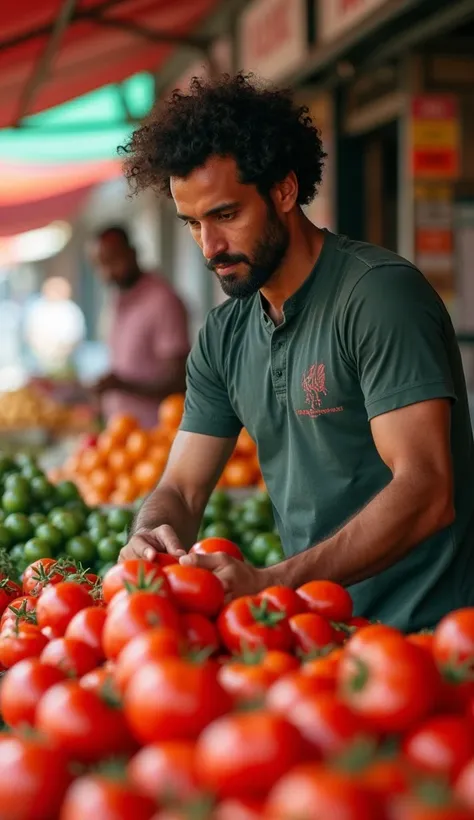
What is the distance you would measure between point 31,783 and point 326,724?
1.17 ft

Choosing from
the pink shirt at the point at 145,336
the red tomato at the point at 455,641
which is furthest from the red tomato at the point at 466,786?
the pink shirt at the point at 145,336

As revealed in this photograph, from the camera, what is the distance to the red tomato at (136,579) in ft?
5.88

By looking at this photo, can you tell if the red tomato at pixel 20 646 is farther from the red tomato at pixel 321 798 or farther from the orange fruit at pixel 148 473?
the orange fruit at pixel 148 473

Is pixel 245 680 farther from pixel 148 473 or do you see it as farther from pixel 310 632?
pixel 148 473

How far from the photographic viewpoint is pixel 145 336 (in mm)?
6621

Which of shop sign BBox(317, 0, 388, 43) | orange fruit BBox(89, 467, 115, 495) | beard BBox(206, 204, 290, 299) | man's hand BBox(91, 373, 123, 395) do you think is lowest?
orange fruit BBox(89, 467, 115, 495)

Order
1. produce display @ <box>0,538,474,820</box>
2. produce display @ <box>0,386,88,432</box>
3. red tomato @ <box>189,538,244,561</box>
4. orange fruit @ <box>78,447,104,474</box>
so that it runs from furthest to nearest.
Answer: produce display @ <box>0,386,88,432</box> < orange fruit @ <box>78,447,104,474</box> < red tomato @ <box>189,538,244,561</box> < produce display @ <box>0,538,474,820</box>

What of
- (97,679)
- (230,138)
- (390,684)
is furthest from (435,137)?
(390,684)

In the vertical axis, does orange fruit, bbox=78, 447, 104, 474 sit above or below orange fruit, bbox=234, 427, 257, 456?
below

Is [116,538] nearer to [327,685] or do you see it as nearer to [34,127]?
[327,685]

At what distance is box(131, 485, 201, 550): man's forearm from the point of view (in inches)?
110

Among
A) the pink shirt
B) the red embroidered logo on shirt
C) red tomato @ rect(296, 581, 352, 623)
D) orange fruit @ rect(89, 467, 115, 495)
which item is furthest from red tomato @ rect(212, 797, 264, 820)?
the pink shirt

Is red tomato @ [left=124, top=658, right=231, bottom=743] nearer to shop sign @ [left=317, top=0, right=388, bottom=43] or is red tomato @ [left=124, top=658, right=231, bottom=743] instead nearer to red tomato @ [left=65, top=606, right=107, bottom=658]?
red tomato @ [left=65, top=606, right=107, bottom=658]

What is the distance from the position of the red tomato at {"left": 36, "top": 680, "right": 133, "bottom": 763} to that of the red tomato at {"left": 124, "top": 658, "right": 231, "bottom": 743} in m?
0.04
